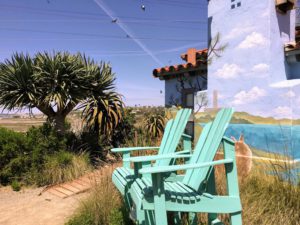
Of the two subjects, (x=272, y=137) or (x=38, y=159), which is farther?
(x=38, y=159)

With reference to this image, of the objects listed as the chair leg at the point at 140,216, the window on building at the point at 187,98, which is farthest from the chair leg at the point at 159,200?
the window on building at the point at 187,98

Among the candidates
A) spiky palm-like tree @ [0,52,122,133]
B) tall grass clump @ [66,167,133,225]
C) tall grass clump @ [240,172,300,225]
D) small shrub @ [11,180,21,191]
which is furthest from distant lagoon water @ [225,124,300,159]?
small shrub @ [11,180,21,191]

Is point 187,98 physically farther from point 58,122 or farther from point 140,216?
point 140,216

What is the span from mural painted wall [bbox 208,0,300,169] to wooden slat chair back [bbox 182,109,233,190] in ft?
6.56

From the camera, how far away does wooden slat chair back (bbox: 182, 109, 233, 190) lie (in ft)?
7.74

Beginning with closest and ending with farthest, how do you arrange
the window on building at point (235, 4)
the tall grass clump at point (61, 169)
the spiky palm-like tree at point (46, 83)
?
the window on building at point (235, 4), the tall grass clump at point (61, 169), the spiky palm-like tree at point (46, 83)

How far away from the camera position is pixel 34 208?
432 centimetres

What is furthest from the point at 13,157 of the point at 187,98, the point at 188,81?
the point at 188,81

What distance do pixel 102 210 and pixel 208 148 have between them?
1.65 m

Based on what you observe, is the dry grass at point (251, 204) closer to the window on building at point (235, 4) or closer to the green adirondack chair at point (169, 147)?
the green adirondack chair at point (169, 147)

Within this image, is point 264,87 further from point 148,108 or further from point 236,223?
point 148,108

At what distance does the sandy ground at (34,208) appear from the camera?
3803 millimetres

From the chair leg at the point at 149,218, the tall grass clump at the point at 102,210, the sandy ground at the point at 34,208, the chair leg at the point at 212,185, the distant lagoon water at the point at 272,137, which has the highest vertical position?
the distant lagoon water at the point at 272,137

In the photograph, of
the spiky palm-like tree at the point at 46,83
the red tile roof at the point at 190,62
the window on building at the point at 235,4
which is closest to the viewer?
the window on building at the point at 235,4
